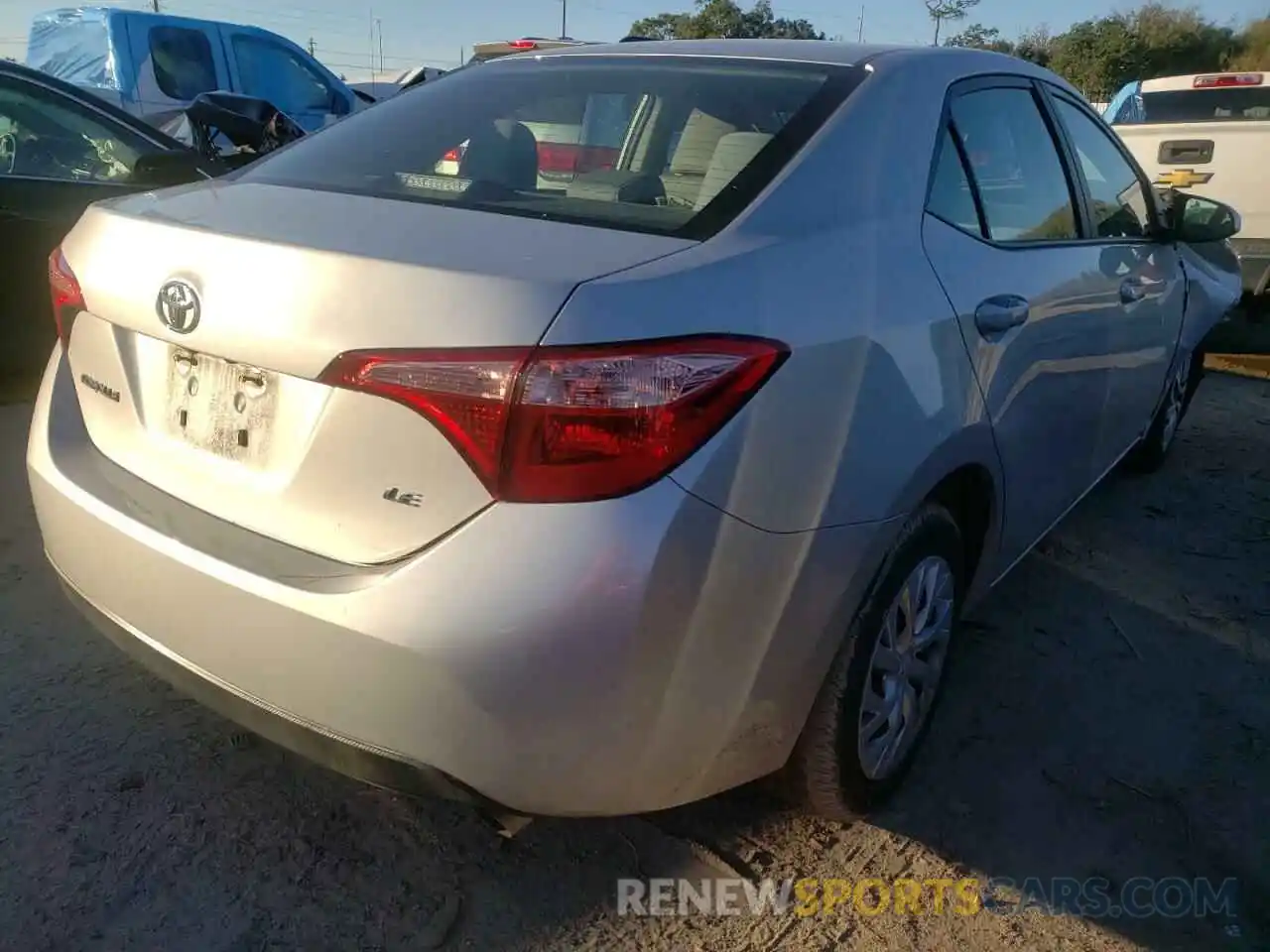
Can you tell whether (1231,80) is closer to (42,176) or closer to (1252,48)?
(42,176)

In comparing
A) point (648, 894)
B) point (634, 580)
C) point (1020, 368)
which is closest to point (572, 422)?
point (634, 580)

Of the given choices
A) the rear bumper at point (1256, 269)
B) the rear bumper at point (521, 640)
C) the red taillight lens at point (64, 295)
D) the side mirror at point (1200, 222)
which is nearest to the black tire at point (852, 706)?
the rear bumper at point (521, 640)

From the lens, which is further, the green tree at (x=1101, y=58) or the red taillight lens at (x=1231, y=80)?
the green tree at (x=1101, y=58)

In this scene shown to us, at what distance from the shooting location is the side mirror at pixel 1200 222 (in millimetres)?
3619

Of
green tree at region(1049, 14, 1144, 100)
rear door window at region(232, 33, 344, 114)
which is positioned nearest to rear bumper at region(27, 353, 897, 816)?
rear door window at region(232, 33, 344, 114)

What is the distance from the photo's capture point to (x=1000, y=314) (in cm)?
229

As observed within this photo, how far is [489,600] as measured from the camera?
1517 mm

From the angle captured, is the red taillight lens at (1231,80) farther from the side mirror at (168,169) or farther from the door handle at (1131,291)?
the side mirror at (168,169)

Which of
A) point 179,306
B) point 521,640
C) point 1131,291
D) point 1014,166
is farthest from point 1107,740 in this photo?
point 179,306

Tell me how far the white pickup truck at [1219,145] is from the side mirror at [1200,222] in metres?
3.32

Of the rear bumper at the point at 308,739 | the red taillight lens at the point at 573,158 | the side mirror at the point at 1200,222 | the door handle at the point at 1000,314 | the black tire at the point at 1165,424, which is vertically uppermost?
the red taillight lens at the point at 573,158

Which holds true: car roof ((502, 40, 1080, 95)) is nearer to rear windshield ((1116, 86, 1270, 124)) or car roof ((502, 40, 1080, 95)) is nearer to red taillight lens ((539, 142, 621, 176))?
red taillight lens ((539, 142, 621, 176))

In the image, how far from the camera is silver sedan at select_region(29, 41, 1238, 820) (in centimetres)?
153

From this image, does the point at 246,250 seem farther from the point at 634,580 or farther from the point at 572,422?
the point at 634,580
